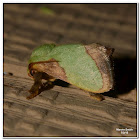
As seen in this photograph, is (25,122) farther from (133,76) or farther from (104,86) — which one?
(133,76)

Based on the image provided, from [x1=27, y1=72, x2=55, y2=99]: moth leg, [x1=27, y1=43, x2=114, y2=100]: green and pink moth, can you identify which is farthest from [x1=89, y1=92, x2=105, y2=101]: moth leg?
[x1=27, y1=72, x2=55, y2=99]: moth leg

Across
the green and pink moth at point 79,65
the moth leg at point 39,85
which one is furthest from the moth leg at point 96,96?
the moth leg at point 39,85

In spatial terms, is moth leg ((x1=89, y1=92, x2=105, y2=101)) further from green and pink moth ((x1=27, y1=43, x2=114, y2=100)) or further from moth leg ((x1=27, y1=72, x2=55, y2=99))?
moth leg ((x1=27, y1=72, x2=55, y2=99))

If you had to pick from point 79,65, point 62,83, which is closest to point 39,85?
point 62,83

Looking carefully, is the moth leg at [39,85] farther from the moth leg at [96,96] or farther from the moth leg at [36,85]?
the moth leg at [96,96]

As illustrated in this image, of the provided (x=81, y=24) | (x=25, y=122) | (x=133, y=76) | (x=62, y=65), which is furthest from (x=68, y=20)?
(x=25, y=122)
